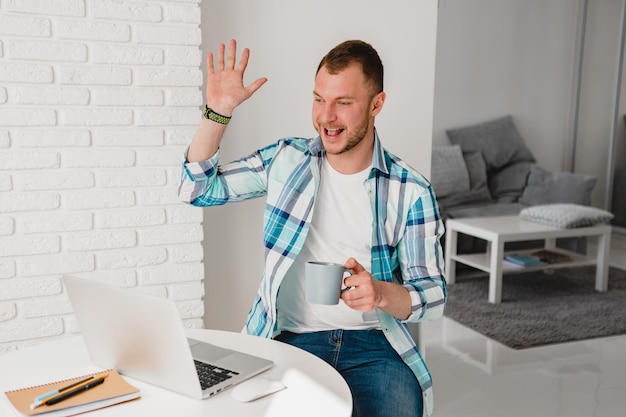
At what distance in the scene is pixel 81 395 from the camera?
1.23 meters

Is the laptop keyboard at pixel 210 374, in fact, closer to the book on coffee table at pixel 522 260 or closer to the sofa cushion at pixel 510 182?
the book on coffee table at pixel 522 260

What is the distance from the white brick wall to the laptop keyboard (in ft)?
A: 2.77

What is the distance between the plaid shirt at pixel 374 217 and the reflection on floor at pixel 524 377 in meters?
1.07

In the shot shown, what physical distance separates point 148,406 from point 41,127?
1.09m

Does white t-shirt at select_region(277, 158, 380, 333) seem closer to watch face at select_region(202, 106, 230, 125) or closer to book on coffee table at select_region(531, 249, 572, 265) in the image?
watch face at select_region(202, 106, 230, 125)

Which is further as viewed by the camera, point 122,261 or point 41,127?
point 122,261

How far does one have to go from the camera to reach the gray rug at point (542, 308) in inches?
142

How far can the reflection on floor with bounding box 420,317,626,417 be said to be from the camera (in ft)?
9.04

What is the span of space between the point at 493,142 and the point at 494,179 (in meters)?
0.31

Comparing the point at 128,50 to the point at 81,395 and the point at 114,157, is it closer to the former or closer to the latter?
the point at 114,157

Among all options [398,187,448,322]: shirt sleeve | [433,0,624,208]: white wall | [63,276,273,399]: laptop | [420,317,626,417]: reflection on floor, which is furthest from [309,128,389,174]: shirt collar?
[433,0,624,208]: white wall

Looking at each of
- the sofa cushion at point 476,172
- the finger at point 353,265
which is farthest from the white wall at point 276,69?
the sofa cushion at point 476,172

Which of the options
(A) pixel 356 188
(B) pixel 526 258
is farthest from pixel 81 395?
(B) pixel 526 258

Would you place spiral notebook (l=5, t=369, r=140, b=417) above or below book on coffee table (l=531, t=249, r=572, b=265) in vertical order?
above
